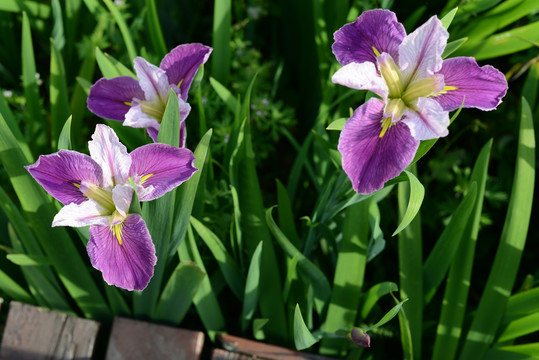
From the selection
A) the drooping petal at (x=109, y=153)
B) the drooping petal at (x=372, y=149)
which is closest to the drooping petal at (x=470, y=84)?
the drooping petal at (x=372, y=149)

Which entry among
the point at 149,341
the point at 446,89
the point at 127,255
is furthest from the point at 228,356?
the point at 446,89

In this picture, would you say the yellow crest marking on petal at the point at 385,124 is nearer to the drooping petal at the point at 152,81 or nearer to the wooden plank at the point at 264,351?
the drooping petal at the point at 152,81

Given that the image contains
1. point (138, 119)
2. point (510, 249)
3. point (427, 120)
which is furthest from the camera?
point (510, 249)

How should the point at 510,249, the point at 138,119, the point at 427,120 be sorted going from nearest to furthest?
the point at 427,120, the point at 138,119, the point at 510,249

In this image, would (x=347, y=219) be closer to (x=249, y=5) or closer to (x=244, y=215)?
(x=244, y=215)

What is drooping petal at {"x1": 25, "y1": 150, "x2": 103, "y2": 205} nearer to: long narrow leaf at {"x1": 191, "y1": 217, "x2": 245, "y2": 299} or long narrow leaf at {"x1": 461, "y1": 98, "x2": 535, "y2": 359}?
long narrow leaf at {"x1": 191, "y1": 217, "x2": 245, "y2": 299}

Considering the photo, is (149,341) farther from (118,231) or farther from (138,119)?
(138,119)

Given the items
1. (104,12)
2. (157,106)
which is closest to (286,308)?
(157,106)
